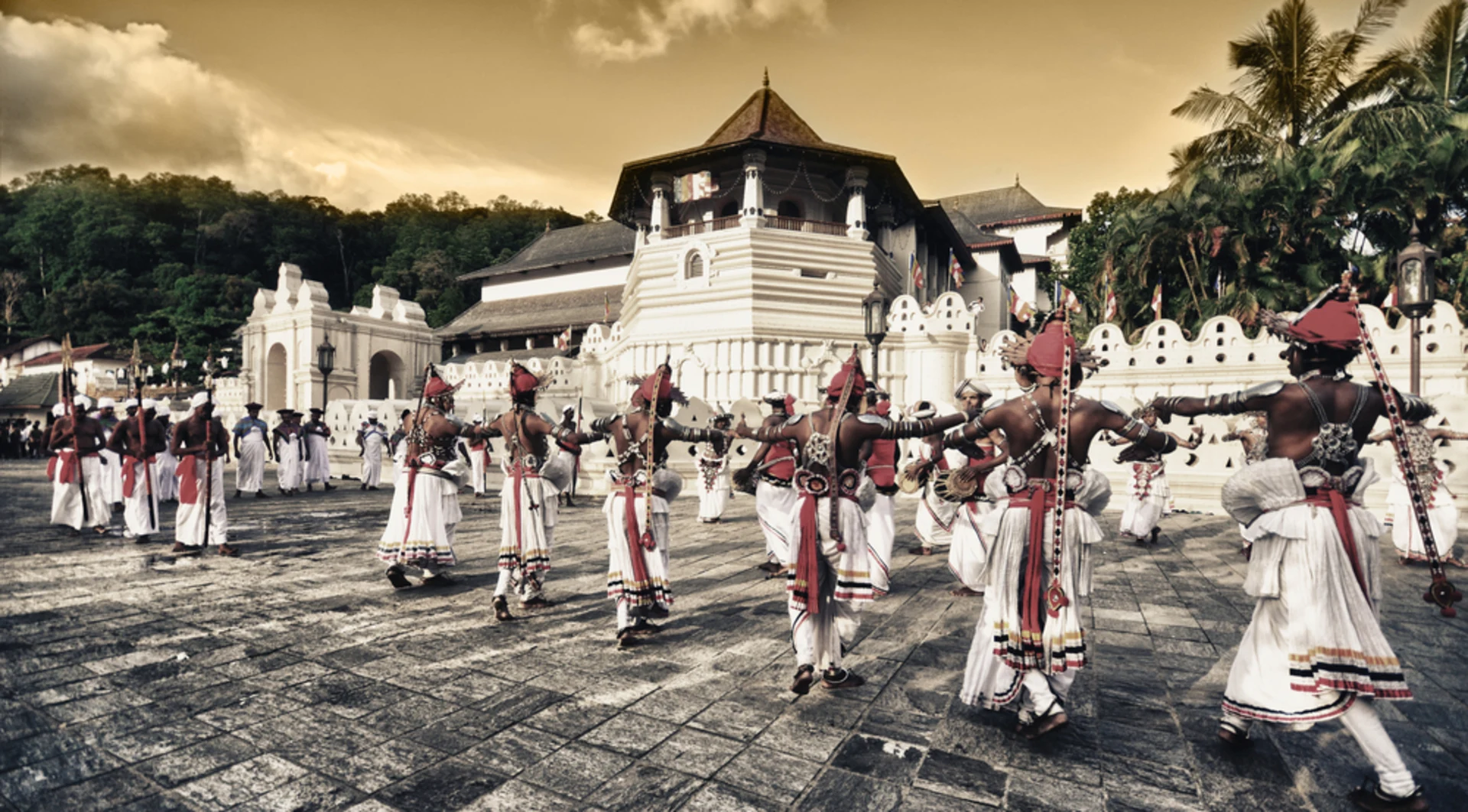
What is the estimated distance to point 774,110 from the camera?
30031mm

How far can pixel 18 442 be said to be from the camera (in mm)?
32906

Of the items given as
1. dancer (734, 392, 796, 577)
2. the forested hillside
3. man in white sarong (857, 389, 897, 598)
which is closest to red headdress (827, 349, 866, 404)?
dancer (734, 392, 796, 577)

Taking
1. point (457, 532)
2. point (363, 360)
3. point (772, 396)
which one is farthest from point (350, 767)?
point (363, 360)

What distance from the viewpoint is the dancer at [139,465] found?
9.49 m

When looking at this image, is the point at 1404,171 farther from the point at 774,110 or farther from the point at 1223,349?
the point at 774,110

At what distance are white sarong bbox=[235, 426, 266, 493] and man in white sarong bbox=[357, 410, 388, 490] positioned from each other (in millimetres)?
2353

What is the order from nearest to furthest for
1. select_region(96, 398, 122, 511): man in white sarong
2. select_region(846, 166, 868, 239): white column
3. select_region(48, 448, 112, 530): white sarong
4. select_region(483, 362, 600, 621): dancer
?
select_region(483, 362, 600, 621): dancer
select_region(48, 448, 112, 530): white sarong
select_region(96, 398, 122, 511): man in white sarong
select_region(846, 166, 868, 239): white column

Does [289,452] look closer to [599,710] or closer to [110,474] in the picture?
[110,474]

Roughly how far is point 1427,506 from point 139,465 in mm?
15490

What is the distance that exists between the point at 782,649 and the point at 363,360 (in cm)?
3694

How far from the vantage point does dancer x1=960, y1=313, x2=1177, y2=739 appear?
11.9ft

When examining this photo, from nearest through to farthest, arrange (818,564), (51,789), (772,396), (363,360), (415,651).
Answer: (51,789), (818,564), (415,651), (772,396), (363,360)

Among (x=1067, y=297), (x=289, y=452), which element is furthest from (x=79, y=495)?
(x=1067, y=297)

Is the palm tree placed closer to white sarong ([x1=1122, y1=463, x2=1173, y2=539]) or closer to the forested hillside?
white sarong ([x1=1122, y1=463, x2=1173, y2=539])
